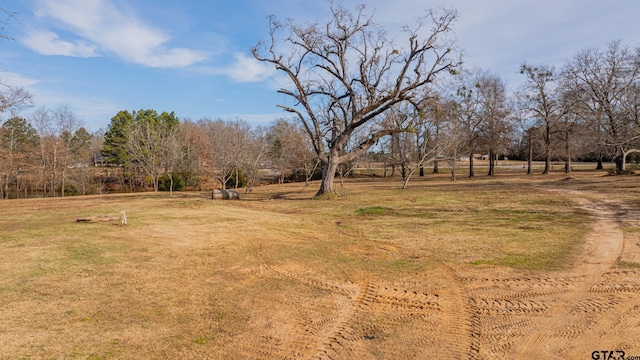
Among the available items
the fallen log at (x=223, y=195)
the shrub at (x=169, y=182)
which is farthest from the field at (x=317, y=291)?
the shrub at (x=169, y=182)

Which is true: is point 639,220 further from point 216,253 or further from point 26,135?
point 26,135

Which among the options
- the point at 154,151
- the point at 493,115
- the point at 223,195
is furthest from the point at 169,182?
the point at 493,115

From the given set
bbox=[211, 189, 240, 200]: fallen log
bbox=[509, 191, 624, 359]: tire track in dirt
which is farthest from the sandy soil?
bbox=[211, 189, 240, 200]: fallen log

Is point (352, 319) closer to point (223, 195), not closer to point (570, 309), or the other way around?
point (570, 309)

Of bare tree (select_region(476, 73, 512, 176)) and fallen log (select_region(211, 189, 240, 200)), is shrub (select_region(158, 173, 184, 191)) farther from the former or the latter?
bare tree (select_region(476, 73, 512, 176))

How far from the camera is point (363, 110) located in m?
19.8

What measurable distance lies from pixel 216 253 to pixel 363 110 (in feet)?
45.4

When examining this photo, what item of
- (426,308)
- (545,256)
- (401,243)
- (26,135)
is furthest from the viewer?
(26,135)

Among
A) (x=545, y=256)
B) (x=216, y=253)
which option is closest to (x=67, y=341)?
(x=216, y=253)

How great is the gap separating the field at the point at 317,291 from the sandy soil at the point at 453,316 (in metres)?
0.02

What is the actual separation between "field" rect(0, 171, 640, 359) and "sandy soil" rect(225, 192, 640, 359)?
0.02 meters

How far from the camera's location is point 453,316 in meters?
4.76

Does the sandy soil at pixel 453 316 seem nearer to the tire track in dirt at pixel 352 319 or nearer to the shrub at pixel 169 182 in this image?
the tire track in dirt at pixel 352 319

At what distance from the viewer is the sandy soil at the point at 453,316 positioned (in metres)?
3.93
